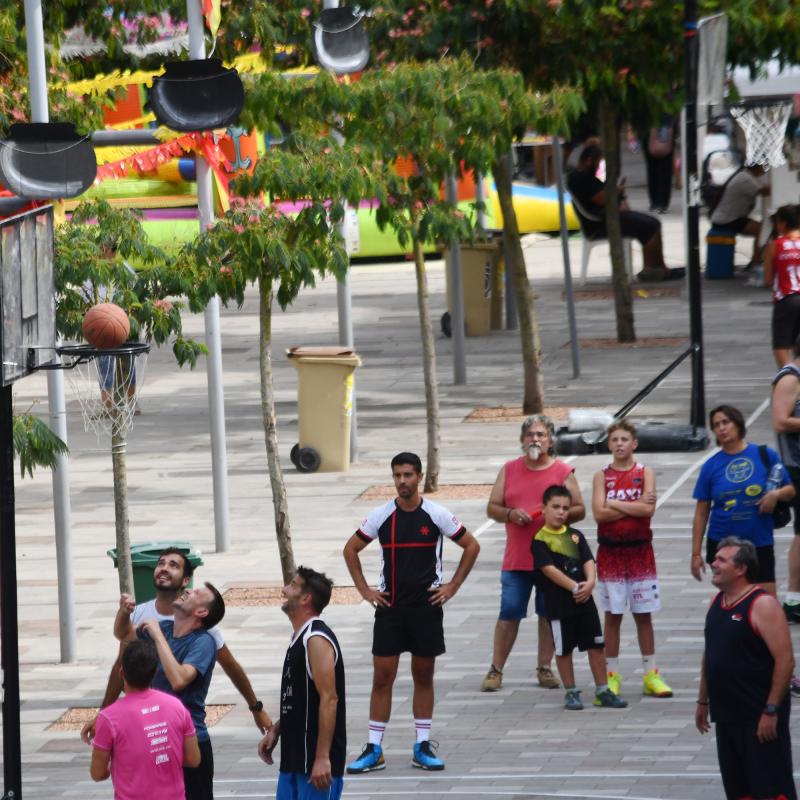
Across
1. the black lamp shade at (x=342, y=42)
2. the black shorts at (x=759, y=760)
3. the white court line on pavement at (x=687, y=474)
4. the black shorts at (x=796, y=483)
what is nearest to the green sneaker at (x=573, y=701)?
the black shorts at (x=796, y=483)

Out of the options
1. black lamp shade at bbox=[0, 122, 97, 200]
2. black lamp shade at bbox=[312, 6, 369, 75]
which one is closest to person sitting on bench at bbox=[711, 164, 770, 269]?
black lamp shade at bbox=[312, 6, 369, 75]

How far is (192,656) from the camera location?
908 centimetres

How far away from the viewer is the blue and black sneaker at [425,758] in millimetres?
10641

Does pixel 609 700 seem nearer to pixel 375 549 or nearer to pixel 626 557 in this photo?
pixel 626 557

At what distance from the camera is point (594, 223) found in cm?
3162

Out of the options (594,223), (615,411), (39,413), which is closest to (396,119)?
(615,411)

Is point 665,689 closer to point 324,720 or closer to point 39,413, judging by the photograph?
point 324,720

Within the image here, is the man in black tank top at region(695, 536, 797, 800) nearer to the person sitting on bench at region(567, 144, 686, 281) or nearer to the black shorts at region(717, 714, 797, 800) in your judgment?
the black shorts at region(717, 714, 797, 800)

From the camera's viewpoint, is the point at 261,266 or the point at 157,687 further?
the point at 261,266

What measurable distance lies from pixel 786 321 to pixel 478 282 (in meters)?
8.73

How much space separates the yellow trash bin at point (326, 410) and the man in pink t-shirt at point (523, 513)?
7281 millimetres

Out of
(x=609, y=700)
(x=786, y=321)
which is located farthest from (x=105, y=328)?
(x=786, y=321)

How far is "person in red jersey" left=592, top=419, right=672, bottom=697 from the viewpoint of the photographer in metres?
11.7

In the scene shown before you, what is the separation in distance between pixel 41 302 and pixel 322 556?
6896 millimetres
